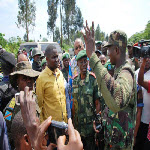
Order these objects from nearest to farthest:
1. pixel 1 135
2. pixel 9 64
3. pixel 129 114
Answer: pixel 1 135, pixel 129 114, pixel 9 64

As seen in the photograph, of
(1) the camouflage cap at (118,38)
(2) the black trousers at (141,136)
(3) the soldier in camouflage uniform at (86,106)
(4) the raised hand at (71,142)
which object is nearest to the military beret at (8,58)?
(3) the soldier in camouflage uniform at (86,106)

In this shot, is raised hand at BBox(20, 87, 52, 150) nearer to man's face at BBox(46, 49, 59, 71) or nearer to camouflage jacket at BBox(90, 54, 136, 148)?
camouflage jacket at BBox(90, 54, 136, 148)

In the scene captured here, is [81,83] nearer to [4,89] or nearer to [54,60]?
[54,60]

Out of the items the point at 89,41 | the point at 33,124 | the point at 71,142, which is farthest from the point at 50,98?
the point at 71,142

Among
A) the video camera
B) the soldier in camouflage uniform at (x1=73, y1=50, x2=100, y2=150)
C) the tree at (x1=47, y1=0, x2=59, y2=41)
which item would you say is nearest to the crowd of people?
the soldier in camouflage uniform at (x1=73, y1=50, x2=100, y2=150)

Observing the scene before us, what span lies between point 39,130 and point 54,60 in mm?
1929

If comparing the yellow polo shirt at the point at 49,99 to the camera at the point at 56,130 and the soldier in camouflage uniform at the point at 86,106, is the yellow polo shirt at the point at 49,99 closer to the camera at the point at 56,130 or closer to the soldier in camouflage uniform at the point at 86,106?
the soldier in camouflage uniform at the point at 86,106

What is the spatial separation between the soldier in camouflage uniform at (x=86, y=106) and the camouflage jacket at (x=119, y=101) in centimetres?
66

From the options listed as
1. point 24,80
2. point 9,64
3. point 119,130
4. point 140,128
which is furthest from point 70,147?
point 140,128

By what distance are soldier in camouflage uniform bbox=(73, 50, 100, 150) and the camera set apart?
170 cm

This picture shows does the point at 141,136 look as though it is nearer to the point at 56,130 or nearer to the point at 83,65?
the point at 83,65

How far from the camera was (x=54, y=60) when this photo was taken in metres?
2.60

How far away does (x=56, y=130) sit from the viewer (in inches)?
29.1

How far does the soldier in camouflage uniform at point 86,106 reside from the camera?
239 centimetres
